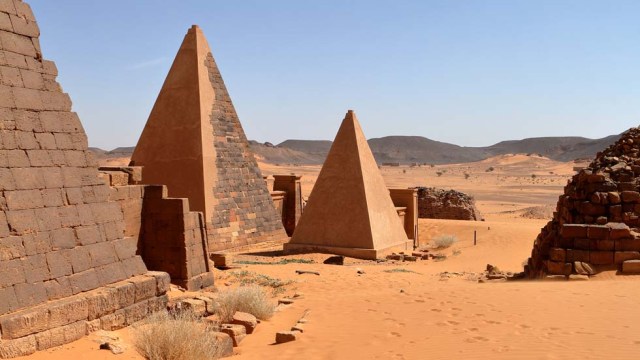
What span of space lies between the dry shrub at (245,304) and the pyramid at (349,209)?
23.6ft

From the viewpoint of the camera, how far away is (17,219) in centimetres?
621

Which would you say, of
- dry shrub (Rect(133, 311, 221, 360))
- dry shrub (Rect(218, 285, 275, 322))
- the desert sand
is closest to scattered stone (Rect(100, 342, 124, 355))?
the desert sand

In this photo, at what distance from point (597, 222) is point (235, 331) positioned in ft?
25.0

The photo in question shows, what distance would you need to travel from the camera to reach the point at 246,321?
7.42 m

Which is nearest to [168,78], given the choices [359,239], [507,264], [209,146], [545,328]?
[209,146]

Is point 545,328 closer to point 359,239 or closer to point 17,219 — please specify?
point 17,219

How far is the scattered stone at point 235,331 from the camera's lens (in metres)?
6.82

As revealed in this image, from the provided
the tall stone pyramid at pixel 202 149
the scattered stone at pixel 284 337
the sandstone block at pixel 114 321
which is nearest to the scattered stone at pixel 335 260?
the tall stone pyramid at pixel 202 149

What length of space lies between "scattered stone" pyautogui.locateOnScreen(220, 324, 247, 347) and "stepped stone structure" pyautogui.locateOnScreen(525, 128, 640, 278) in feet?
20.8

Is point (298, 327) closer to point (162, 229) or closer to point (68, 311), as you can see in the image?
point (68, 311)

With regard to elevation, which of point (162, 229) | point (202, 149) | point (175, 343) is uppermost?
point (202, 149)

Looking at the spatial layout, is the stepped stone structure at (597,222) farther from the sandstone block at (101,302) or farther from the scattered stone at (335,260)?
the sandstone block at (101,302)

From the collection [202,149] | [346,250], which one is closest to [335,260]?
[346,250]

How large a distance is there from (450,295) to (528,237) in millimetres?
14291
